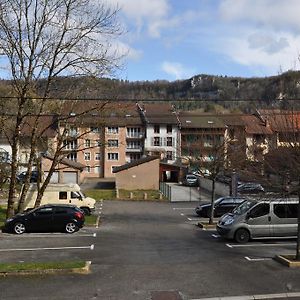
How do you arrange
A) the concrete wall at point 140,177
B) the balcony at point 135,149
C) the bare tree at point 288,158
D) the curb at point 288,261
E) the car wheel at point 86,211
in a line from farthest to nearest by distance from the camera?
the balcony at point 135,149 < the concrete wall at point 140,177 < the car wheel at point 86,211 < the bare tree at point 288,158 < the curb at point 288,261

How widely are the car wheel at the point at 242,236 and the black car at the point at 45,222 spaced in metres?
8.74

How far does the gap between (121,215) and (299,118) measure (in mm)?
18572

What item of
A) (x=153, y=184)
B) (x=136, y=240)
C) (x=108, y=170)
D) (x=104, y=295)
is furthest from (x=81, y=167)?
(x=104, y=295)

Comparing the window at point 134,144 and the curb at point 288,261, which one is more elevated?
the window at point 134,144

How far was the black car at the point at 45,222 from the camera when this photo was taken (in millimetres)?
26594

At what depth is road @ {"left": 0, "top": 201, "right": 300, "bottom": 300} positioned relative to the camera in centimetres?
1312

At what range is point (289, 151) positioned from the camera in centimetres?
1872

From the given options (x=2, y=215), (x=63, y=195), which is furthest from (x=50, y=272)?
(x=63, y=195)

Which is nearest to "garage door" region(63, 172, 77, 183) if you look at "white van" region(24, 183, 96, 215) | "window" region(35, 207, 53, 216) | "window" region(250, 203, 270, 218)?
"white van" region(24, 183, 96, 215)

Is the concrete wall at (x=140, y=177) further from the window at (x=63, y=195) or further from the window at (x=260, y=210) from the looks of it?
the window at (x=260, y=210)

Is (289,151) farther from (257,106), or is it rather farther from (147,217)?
(147,217)

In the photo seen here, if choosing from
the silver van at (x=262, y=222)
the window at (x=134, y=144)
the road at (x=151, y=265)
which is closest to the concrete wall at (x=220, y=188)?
the road at (x=151, y=265)

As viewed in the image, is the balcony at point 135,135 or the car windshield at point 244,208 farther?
the balcony at point 135,135

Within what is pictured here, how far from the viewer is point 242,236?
2219cm
